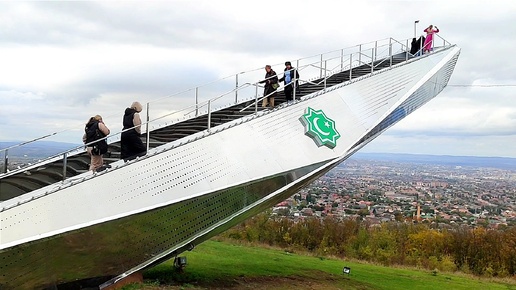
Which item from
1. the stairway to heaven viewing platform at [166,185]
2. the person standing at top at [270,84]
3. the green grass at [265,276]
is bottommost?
the green grass at [265,276]

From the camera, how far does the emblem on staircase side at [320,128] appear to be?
37.5 ft

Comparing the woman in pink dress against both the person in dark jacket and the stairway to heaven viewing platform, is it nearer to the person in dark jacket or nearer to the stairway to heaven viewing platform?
the stairway to heaven viewing platform

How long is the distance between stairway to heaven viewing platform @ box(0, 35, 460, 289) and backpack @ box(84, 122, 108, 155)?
0.32 m


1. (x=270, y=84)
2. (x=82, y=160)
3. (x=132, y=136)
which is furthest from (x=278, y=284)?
(x=132, y=136)

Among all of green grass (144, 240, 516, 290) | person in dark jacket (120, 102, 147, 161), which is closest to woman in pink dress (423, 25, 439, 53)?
green grass (144, 240, 516, 290)

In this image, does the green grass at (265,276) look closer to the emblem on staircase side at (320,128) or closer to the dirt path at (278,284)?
the dirt path at (278,284)

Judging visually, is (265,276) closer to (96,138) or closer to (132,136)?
(132,136)

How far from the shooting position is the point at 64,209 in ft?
23.6

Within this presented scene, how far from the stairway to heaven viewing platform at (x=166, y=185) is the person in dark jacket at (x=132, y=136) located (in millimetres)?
188

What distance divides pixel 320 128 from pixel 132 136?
16.0ft

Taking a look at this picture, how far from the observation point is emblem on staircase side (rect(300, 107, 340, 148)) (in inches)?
450

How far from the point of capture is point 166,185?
852 cm

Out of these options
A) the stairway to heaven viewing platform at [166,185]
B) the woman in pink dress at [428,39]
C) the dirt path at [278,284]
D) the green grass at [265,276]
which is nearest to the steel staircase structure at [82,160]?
the stairway to heaven viewing platform at [166,185]

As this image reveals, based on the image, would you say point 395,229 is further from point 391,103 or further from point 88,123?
point 88,123
